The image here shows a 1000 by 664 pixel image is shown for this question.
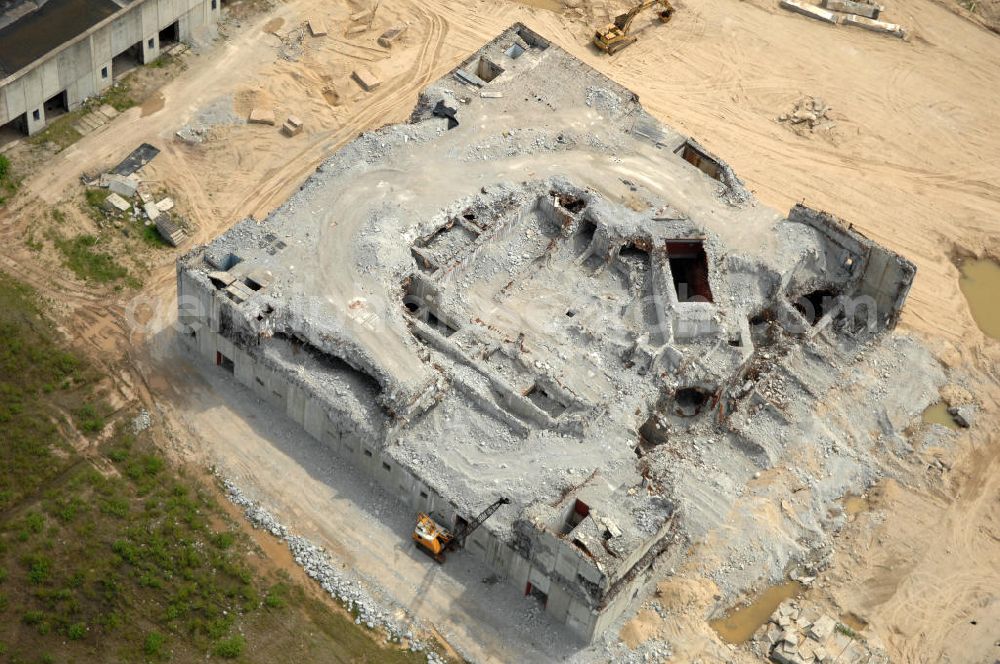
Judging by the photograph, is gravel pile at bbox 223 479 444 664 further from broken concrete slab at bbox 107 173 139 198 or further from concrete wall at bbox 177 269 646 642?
broken concrete slab at bbox 107 173 139 198

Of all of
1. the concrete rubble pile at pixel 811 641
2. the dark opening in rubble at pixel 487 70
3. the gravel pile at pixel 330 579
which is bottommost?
the gravel pile at pixel 330 579

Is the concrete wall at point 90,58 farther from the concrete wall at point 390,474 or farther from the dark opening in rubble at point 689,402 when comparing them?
the dark opening in rubble at point 689,402

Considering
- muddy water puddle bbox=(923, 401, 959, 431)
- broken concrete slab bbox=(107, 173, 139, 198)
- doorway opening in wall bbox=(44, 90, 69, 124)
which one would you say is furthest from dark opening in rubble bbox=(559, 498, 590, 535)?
doorway opening in wall bbox=(44, 90, 69, 124)

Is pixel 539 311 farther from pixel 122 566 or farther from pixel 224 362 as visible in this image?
pixel 122 566

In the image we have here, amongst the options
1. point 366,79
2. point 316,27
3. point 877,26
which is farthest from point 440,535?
point 877,26

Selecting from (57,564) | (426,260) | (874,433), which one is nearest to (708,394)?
(874,433)

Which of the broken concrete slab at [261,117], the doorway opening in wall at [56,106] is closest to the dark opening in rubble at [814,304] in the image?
the broken concrete slab at [261,117]
